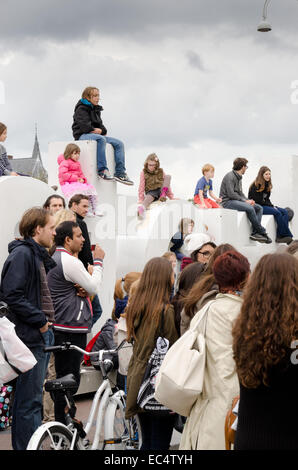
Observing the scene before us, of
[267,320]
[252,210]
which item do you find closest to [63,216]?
[267,320]

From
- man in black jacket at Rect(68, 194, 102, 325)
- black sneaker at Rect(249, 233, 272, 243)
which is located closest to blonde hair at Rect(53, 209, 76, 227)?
man in black jacket at Rect(68, 194, 102, 325)

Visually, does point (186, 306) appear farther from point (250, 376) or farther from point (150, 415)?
point (250, 376)

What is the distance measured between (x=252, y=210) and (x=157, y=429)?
967 cm

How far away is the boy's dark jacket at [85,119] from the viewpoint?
35.5ft

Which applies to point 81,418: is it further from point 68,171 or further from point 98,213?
point 68,171

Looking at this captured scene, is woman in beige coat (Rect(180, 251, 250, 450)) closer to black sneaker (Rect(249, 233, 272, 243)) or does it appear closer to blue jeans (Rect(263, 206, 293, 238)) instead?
black sneaker (Rect(249, 233, 272, 243))

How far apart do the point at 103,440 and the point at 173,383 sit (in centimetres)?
217

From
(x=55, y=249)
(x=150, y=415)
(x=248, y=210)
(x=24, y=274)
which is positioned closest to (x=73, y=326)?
(x=55, y=249)

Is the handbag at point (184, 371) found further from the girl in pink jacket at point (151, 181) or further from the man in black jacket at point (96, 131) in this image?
the girl in pink jacket at point (151, 181)

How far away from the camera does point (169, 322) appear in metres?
5.46

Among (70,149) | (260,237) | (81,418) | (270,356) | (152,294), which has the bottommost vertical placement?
(81,418)

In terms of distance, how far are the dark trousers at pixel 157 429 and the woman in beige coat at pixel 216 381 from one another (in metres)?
1.19

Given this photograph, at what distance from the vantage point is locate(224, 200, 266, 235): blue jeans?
1469 centimetres

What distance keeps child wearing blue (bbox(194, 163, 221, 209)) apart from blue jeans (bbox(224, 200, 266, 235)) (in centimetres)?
31
